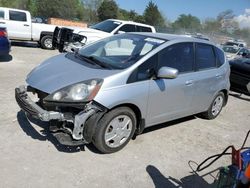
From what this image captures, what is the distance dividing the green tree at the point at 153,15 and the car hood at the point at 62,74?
213 ft

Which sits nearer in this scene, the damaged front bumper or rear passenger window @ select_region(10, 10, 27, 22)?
the damaged front bumper

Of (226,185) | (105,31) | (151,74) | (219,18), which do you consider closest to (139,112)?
(151,74)

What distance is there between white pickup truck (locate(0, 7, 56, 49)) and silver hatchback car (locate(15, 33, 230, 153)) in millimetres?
9448

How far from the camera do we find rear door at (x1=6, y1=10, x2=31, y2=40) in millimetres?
14070

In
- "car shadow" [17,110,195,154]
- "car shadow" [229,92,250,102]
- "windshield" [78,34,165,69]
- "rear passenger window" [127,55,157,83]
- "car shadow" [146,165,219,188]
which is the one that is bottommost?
"car shadow" [229,92,250,102]

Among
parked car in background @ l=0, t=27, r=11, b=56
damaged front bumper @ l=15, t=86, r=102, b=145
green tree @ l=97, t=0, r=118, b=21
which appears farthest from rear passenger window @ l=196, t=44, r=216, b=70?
green tree @ l=97, t=0, r=118, b=21

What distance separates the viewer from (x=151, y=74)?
4824mm

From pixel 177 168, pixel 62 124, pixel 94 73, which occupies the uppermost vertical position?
pixel 94 73

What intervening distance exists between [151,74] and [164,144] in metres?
1.20

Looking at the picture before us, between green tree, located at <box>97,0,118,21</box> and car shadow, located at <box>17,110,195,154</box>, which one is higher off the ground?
green tree, located at <box>97,0,118,21</box>

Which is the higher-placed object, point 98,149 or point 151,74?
point 151,74

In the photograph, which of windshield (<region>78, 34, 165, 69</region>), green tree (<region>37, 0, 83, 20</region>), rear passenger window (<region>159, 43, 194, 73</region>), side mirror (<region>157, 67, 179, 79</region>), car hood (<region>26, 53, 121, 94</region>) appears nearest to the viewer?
car hood (<region>26, 53, 121, 94</region>)

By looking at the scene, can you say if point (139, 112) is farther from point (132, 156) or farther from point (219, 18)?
point (219, 18)

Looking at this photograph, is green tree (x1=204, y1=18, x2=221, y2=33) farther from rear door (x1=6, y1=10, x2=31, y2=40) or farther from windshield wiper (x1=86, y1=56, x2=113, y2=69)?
windshield wiper (x1=86, y1=56, x2=113, y2=69)
